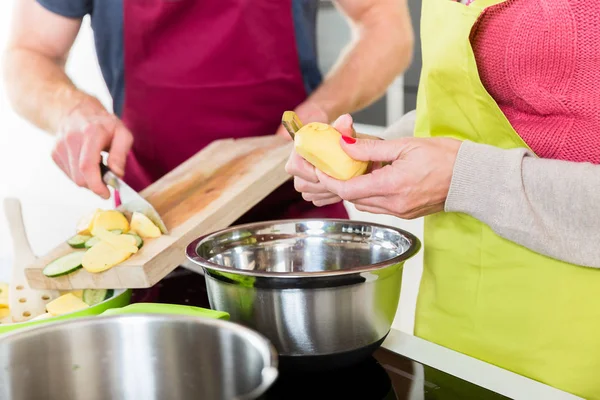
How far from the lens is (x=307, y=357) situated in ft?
2.27

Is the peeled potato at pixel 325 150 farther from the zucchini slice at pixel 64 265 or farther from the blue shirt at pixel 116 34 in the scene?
the blue shirt at pixel 116 34

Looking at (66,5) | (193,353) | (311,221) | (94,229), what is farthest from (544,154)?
(66,5)

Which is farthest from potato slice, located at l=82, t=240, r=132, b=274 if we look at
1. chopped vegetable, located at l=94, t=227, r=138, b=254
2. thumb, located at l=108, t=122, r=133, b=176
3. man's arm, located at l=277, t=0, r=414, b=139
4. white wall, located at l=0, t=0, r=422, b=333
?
white wall, located at l=0, t=0, r=422, b=333

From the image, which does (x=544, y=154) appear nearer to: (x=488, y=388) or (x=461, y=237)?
(x=461, y=237)

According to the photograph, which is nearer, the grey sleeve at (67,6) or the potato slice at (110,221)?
the potato slice at (110,221)

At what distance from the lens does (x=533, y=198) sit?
0.77 metres

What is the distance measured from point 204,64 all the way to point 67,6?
0.27 metres

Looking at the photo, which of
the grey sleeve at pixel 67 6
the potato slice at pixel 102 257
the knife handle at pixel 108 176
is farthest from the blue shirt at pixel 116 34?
the potato slice at pixel 102 257

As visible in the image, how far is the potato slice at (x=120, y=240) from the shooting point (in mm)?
944

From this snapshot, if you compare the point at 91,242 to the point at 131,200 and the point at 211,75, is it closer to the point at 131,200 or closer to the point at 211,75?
the point at 131,200

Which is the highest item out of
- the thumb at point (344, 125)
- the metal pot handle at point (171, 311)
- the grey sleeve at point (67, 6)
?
the grey sleeve at point (67, 6)

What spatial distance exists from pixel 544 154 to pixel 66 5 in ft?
3.00

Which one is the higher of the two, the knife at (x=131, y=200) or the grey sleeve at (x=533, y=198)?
the grey sleeve at (x=533, y=198)

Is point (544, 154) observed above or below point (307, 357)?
above
